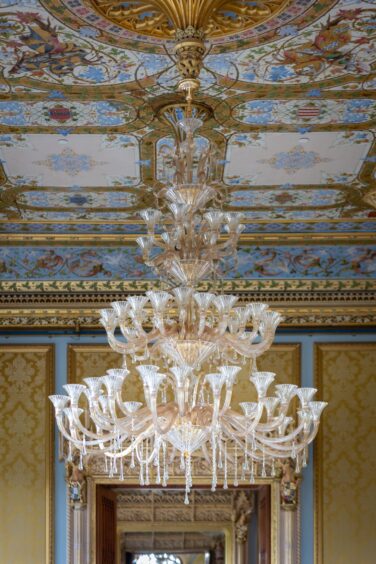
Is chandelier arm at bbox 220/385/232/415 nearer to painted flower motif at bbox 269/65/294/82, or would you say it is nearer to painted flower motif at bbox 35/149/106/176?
painted flower motif at bbox 269/65/294/82

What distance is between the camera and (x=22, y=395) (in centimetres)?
972

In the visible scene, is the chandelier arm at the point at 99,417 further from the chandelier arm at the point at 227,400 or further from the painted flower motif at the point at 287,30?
the painted flower motif at the point at 287,30

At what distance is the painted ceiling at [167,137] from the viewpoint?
5.82 meters

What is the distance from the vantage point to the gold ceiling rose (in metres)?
5.42

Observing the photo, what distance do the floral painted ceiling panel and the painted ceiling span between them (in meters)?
0.01

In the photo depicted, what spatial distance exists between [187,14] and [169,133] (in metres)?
1.96

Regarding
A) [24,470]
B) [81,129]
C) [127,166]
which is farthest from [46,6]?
[24,470]

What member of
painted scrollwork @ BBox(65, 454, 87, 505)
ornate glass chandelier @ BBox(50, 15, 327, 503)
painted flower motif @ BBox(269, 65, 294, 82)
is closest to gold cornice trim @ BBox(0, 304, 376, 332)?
painted scrollwork @ BBox(65, 454, 87, 505)

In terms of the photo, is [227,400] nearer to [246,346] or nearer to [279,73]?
[246,346]

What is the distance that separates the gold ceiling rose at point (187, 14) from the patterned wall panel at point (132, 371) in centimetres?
444

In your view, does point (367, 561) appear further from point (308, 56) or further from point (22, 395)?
point (308, 56)

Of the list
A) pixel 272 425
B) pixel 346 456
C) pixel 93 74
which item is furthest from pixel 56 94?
pixel 346 456

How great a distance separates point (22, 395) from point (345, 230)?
3122mm

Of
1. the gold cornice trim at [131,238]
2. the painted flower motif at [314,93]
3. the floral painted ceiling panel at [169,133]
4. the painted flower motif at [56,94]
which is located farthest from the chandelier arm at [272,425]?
the gold cornice trim at [131,238]
